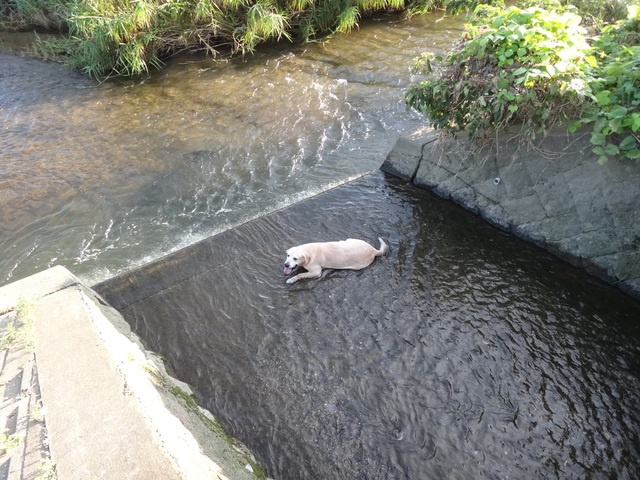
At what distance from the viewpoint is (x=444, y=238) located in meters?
5.68

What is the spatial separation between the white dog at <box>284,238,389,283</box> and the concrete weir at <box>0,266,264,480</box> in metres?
2.00

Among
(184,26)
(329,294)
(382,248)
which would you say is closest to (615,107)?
(382,248)

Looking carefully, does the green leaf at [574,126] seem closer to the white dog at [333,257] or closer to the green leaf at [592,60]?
the green leaf at [592,60]

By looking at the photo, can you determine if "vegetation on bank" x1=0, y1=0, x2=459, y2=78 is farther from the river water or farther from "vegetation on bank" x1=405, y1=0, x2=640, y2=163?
"vegetation on bank" x1=405, y1=0, x2=640, y2=163

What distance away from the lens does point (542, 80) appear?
4.76 m

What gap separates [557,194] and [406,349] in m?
2.74

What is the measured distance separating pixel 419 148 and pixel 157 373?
15.6 ft

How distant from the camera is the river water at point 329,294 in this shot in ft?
12.0

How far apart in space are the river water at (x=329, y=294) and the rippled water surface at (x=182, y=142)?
5 centimetres

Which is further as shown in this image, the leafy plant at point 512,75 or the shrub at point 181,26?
the shrub at point 181,26

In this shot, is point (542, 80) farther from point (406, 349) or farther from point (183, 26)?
point (183, 26)

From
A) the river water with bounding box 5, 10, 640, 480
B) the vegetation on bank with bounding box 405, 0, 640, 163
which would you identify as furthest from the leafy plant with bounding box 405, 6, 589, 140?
the river water with bounding box 5, 10, 640, 480

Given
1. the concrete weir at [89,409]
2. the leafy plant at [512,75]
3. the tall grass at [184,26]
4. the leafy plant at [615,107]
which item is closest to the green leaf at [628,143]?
the leafy plant at [615,107]

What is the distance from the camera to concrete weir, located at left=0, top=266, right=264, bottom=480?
2.62 metres
